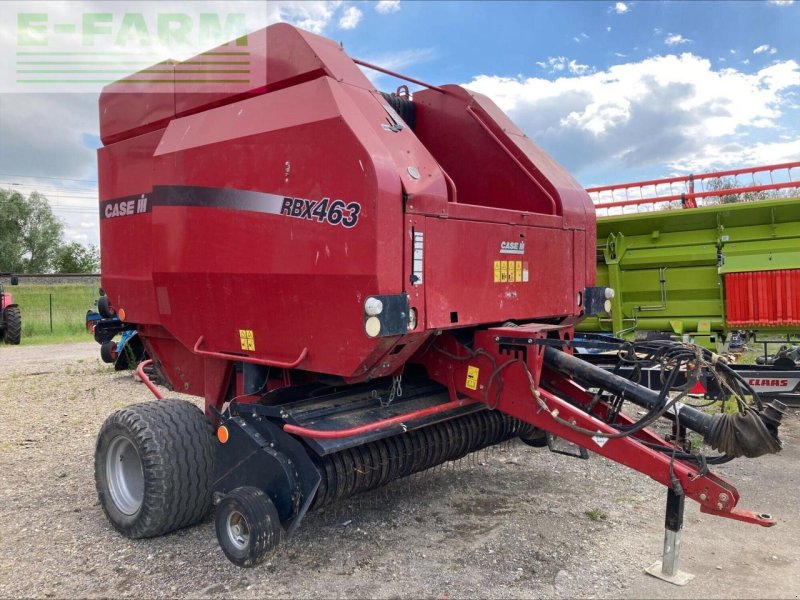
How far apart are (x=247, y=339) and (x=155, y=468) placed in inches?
32.6

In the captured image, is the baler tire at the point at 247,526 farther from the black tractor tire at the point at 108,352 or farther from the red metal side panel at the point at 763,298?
the black tractor tire at the point at 108,352

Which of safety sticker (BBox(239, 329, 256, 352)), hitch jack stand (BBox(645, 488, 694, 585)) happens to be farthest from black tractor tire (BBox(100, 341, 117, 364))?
hitch jack stand (BBox(645, 488, 694, 585))

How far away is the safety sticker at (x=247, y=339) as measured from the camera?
3355 mm

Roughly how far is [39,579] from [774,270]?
19.8ft

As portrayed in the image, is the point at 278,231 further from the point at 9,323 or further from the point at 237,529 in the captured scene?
the point at 9,323

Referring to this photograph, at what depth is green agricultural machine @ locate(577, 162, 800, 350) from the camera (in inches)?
Result: 229

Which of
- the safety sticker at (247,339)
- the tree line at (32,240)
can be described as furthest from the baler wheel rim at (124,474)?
the tree line at (32,240)

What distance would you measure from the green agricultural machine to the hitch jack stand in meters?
2.78

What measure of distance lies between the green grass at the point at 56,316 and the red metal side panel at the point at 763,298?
1554 centimetres

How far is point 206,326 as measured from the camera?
3611mm

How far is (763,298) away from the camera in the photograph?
Answer: 5828 mm

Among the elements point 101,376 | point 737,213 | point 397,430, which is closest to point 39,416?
point 101,376

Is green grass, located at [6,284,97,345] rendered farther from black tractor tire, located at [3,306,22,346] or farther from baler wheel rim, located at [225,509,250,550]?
baler wheel rim, located at [225,509,250,550]

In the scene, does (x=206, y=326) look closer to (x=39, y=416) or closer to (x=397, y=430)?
(x=397, y=430)
